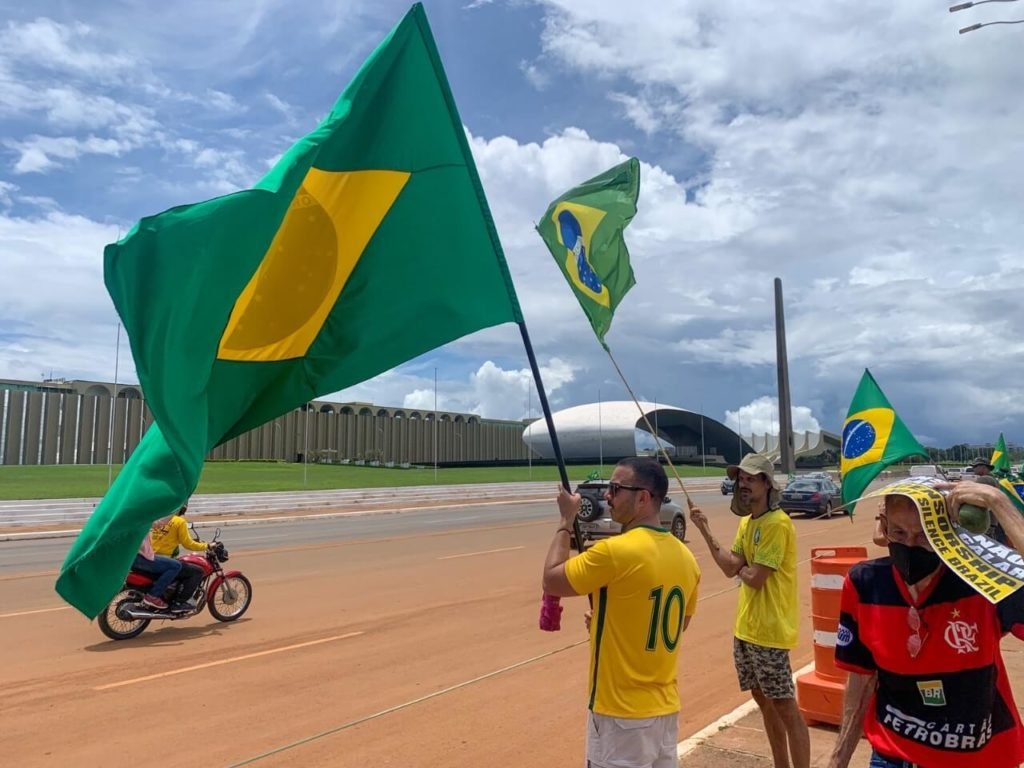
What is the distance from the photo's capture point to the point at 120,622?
898 cm

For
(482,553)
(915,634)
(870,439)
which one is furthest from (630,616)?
(482,553)

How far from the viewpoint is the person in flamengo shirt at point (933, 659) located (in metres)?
2.59

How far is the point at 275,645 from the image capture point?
8.47 meters

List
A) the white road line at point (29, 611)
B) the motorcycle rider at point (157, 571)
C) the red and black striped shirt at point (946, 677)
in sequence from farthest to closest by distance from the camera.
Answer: the white road line at point (29, 611)
the motorcycle rider at point (157, 571)
the red and black striped shirt at point (946, 677)

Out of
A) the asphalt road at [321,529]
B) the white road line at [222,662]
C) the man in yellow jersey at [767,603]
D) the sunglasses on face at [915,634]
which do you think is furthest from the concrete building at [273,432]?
the sunglasses on face at [915,634]

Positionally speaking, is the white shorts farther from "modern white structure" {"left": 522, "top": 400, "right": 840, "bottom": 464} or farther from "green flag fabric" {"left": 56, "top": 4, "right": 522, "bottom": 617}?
"modern white structure" {"left": 522, "top": 400, "right": 840, "bottom": 464}

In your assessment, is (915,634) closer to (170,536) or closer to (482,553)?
(170,536)

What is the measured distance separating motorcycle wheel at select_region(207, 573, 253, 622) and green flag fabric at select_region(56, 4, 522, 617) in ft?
21.0

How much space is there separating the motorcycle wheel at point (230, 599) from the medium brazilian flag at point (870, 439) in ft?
25.8

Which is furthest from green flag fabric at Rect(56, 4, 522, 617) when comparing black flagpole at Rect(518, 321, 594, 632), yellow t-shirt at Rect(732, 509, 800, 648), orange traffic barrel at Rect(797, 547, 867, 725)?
orange traffic barrel at Rect(797, 547, 867, 725)

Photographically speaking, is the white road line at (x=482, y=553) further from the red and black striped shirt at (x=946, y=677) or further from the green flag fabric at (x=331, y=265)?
the red and black striped shirt at (x=946, y=677)

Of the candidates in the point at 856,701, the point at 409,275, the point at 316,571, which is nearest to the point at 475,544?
the point at 316,571

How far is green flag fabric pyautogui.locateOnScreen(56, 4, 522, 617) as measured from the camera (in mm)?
3479

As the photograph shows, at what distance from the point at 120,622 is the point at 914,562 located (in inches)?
338
